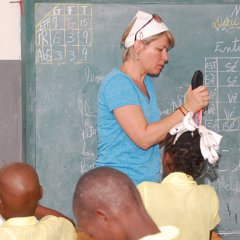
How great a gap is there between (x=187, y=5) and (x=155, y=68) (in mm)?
1073

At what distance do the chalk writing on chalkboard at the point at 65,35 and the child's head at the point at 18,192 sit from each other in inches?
73.2

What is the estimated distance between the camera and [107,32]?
4891mm

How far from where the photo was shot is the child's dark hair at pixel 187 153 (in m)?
3.35

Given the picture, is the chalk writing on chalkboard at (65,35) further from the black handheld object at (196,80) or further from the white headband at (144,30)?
the black handheld object at (196,80)

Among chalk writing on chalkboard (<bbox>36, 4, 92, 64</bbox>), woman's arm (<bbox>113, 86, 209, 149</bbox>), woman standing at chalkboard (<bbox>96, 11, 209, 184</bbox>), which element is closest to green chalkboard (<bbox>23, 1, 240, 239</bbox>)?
chalk writing on chalkboard (<bbox>36, 4, 92, 64</bbox>)

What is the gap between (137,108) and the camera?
12.3 ft

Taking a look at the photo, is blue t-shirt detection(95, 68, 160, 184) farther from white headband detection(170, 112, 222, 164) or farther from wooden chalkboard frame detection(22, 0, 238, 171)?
wooden chalkboard frame detection(22, 0, 238, 171)

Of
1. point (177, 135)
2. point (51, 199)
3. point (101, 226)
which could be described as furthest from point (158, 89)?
point (101, 226)

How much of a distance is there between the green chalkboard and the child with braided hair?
1523mm

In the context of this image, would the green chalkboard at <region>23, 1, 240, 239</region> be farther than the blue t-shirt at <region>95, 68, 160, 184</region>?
Yes

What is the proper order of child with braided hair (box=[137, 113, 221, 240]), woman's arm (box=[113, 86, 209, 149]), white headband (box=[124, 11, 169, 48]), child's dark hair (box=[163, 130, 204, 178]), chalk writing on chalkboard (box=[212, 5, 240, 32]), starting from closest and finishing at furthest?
1. child with braided hair (box=[137, 113, 221, 240])
2. child's dark hair (box=[163, 130, 204, 178])
3. woman's arm (box=[113, 86, 209, 149])
4. white headband (box=[124, 11, 169, 48])
5. chalk writing on chalkboard (box=[212, 5, 240, 32])

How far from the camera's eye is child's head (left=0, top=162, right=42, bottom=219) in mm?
3057

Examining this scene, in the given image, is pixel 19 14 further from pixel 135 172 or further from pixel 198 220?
pixel 198 220

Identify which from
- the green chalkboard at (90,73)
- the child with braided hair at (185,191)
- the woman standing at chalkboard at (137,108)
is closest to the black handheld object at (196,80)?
the woman standing at chalkboard at (137,108)
